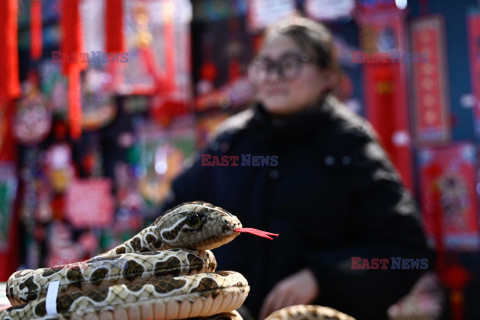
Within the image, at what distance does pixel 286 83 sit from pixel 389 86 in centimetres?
146

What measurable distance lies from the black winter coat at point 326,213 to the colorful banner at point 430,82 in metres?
1.33

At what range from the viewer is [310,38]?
4.69ft

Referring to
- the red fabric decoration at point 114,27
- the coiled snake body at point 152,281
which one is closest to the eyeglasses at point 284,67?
the red fabric decoration at point 114,27

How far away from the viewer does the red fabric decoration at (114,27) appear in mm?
1769

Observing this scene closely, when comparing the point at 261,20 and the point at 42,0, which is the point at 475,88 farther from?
the point at 42,0

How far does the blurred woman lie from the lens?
4.10 ft

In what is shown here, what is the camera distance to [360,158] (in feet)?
4.43

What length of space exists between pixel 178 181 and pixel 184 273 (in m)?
0.98

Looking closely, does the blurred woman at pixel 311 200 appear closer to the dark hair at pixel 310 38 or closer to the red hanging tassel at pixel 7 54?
the dark hair at pixel 310 38

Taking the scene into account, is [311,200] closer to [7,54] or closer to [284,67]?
[284,67]

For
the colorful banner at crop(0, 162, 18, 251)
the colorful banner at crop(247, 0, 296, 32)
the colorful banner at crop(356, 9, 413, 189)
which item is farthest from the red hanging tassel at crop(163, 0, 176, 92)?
the colorful banner at crop(0, 162, 18, 251)

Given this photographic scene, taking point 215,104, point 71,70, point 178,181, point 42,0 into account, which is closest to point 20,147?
point 42,0

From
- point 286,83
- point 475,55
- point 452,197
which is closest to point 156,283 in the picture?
point 286,83

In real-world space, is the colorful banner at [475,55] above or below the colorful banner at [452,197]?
above
